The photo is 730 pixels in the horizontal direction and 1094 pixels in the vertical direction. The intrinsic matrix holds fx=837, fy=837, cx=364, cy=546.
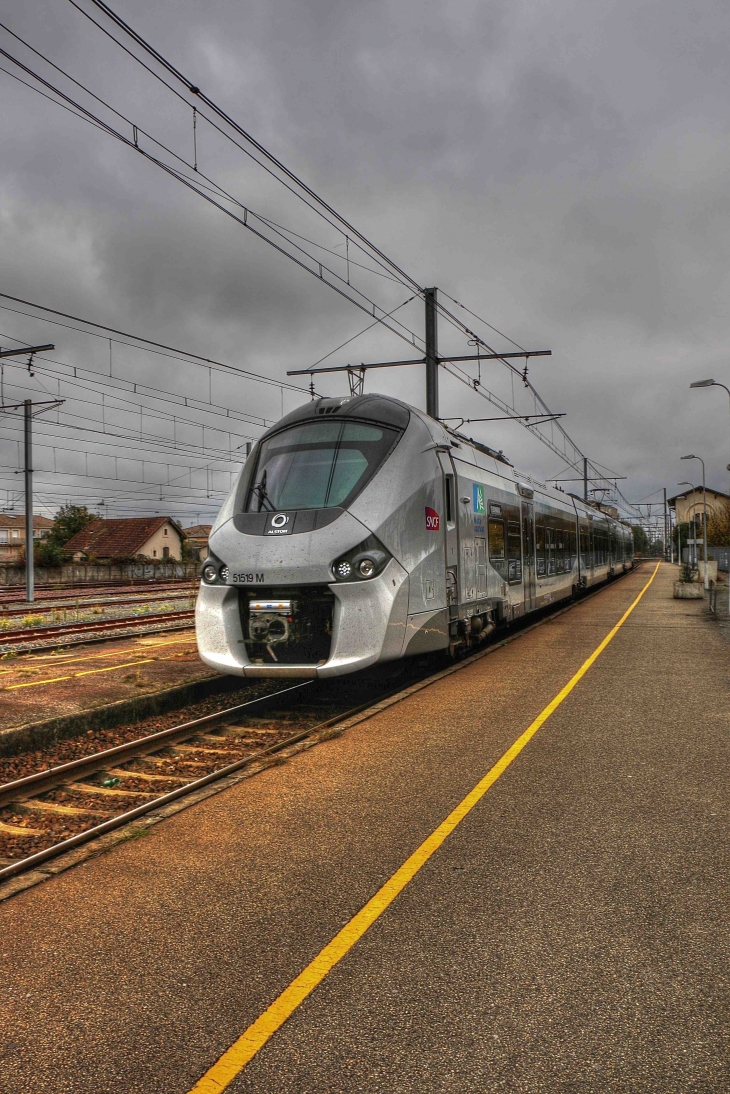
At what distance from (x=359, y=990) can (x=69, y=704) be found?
643 cm

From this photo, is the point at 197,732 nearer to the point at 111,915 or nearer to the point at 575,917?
the point at 111,915

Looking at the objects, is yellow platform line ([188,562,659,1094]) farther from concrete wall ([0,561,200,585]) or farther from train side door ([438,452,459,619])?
concrete wall ([0,561,200,585])

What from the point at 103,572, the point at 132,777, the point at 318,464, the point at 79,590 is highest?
the point at 318,464

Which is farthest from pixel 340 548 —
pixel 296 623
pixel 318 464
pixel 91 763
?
pixel 91 763

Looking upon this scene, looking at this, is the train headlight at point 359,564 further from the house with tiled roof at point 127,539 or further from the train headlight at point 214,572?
the house with tiled roof at point 127,539

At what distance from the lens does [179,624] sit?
18984 mm

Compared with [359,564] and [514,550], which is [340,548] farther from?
[514,550]

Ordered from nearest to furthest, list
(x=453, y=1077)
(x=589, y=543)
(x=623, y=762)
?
1. (x=453, y=1077)
2. (x=623, y=762)
3. (x=589, y=543)

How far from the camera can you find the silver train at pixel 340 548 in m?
8.13

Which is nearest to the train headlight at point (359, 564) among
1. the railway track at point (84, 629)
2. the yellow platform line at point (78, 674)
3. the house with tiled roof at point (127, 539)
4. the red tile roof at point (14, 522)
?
the yellow platform line at point (78, 674)

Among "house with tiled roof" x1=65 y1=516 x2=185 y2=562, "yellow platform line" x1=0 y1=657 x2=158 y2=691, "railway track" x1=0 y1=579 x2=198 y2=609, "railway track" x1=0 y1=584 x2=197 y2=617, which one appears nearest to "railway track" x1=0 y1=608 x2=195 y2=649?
"railway track" x1=0 y1=584 x2=197 y2=617

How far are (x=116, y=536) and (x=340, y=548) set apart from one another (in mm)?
70151

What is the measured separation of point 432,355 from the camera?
1870 cm

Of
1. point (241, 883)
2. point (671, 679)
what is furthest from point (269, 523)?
point (671, 679)
